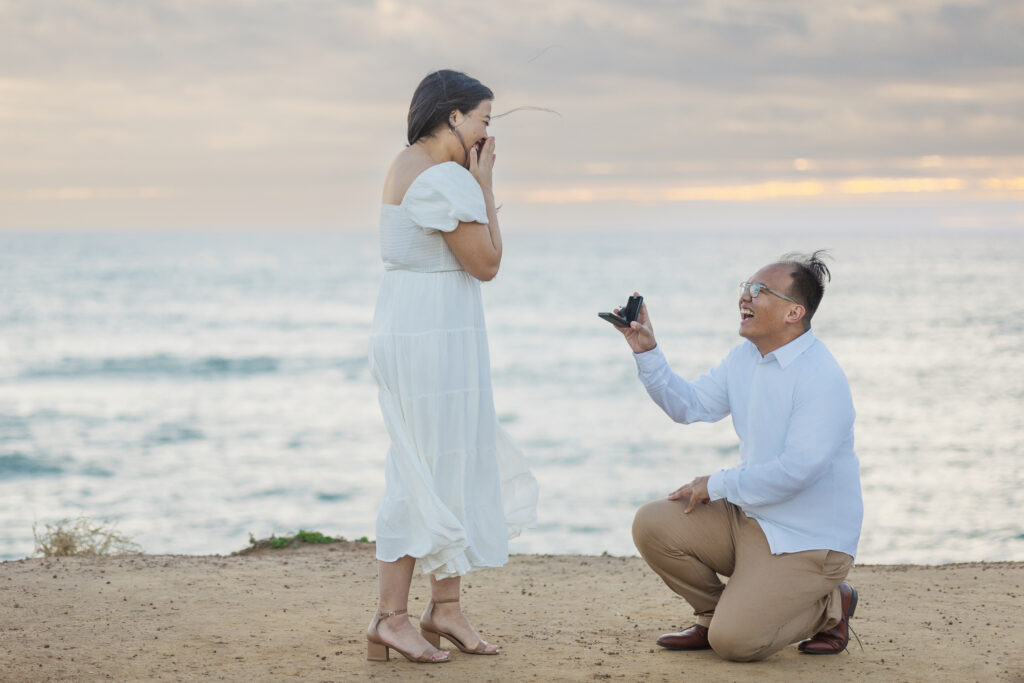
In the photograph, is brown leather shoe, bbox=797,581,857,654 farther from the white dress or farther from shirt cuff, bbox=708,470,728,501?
the white dress

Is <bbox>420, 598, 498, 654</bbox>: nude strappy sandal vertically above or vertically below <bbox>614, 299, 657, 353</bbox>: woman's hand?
below

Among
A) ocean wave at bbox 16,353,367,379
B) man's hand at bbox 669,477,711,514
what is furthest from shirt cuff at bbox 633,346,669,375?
ocean wave at bbox 16,353,367,379

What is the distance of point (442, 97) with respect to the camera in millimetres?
4094

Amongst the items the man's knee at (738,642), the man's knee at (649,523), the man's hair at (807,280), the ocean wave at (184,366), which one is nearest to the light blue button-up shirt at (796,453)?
the man's hair at (807,280)

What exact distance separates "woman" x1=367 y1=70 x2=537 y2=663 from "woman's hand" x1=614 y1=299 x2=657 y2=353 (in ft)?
2.11

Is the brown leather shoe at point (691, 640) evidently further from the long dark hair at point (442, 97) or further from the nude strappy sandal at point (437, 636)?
the long dark hair at point (442, 97)

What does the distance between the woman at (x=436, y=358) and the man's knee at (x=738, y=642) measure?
93 centimetres

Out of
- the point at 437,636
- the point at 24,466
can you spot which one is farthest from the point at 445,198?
the point at 24,466

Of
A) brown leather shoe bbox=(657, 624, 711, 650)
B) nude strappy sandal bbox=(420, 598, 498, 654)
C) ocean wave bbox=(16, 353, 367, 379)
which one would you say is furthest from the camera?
ocean wave bbox=(16, 353, 367, 379)

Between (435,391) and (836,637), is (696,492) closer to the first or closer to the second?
(836,637)

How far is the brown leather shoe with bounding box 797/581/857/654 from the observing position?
173 inches

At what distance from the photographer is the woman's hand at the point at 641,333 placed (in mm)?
4268

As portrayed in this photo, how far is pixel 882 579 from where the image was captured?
5.99 metres

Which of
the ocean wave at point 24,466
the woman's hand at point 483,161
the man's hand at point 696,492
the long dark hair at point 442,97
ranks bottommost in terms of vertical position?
the ocean wave at point 24,466
